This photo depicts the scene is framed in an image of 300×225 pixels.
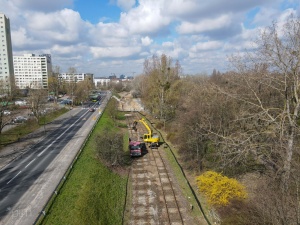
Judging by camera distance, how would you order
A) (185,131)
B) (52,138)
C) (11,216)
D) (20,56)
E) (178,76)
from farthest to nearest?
(20,56), (178,76), (52,138), (185,131), (11,216)

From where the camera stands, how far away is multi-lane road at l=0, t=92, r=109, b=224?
14.4 meters

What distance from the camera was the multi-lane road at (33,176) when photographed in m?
14.4

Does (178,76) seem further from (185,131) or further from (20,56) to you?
(20,56)

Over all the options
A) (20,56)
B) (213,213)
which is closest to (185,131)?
(213,213)

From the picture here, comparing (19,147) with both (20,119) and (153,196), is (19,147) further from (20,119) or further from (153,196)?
(153,196)

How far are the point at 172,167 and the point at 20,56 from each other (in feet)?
537

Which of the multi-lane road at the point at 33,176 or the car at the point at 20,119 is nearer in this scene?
the multi-lane road at the point at 33,176

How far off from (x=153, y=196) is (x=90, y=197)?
4460mm

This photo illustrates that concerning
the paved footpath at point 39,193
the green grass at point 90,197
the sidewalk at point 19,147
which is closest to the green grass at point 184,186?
the green grass at point 90,197

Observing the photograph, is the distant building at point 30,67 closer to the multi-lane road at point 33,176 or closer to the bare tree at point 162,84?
the bare tree at point 162,84

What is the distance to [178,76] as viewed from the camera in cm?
4906

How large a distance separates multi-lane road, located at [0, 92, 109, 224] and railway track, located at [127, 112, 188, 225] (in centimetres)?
607

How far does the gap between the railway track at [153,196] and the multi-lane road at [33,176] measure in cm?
607

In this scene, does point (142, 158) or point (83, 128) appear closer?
point (142, 158)
